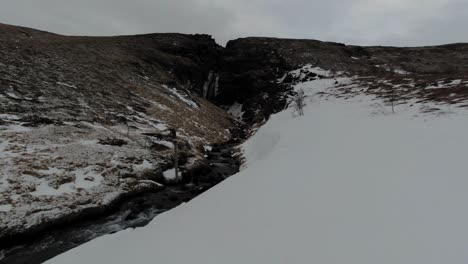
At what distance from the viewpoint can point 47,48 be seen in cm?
4684

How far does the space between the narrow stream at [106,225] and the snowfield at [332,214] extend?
5601 mm

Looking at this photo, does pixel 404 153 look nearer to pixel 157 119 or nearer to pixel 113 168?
pixel 113 168

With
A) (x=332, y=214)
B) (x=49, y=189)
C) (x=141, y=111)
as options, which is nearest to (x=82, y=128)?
(x=49, y=189)

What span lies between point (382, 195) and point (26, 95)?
103ft

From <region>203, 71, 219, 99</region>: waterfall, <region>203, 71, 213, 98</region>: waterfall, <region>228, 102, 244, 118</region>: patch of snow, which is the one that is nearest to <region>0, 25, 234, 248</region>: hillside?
<region>228, 102, 244, 118</region>: patch of snow

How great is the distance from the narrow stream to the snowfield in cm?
560

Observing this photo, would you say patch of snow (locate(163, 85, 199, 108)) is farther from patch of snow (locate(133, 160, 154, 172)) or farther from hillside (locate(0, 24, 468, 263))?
patch of snow (locate(133, 160, 154, 172))

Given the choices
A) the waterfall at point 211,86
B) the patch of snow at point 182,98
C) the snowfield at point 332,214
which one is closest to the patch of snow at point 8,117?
the snowfield at point 332,214

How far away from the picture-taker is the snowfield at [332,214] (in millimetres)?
6555

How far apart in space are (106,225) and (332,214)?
13737 mm

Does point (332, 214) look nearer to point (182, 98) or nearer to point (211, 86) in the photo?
point (182, 98)

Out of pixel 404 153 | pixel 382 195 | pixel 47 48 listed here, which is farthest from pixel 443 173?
pixel 47 48

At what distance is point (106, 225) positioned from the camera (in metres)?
17.7

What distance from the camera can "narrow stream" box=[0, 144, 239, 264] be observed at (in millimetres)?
14508
